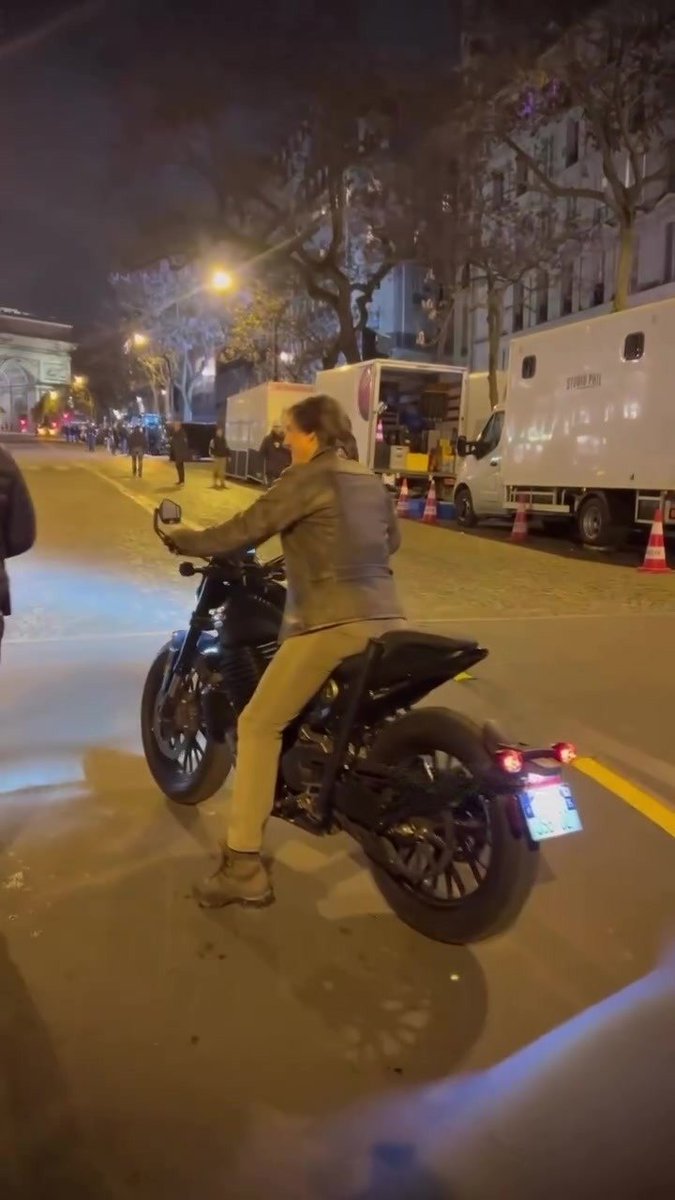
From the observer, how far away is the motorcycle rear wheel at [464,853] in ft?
10.5

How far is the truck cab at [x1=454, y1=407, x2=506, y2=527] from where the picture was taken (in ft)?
62.9

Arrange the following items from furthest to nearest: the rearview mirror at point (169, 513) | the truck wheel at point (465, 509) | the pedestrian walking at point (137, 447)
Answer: the pedestrian walking at point (137, 447), the truck wheel at point (465, 509), the rearview mirror at point (169, 513)

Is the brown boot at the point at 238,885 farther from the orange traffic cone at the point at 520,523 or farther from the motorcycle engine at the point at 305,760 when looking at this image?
the orange traffic cone at the point at 520,523

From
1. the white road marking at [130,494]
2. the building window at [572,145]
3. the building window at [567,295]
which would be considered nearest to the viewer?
the white road marking at [130,494]

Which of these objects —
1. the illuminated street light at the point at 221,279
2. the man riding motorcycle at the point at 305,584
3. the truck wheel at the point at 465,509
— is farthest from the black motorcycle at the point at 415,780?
the illuminated street light at the point at 221,279

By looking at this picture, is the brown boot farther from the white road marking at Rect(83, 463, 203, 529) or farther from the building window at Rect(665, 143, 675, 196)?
the building window at Rect(665, 143, 675, 196)

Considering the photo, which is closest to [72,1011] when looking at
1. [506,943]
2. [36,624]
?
[506,943]

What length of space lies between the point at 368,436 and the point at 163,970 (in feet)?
67.1

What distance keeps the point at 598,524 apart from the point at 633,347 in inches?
109

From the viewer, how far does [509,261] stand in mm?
31281

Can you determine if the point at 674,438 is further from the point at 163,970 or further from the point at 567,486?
the point at 163,970

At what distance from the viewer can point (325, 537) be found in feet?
11.7

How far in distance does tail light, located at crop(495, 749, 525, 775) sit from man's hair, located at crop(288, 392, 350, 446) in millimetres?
1247

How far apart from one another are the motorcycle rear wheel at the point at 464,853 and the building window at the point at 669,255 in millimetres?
35253
